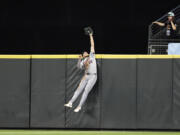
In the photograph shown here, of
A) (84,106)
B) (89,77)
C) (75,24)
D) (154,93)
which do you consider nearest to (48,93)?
(84,106)

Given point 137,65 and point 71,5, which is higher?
point 71,5

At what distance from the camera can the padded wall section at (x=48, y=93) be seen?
12.7m

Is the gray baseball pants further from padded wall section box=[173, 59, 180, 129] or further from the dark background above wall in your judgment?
the dark background above wall

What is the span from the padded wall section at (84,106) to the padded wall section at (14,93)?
1.13m

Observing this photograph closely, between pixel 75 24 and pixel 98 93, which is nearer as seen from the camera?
pixel 98 93

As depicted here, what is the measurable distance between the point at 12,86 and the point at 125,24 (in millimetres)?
8679

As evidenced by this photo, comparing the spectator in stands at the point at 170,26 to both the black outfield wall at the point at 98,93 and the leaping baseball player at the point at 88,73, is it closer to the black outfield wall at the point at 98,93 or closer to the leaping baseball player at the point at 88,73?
the black outfield wall at the point at 98,93

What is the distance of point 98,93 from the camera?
12.7 m

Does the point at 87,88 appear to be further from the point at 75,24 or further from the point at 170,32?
the point at 75,24

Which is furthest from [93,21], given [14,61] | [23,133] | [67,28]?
[23,133]

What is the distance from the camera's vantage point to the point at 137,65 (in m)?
12.6

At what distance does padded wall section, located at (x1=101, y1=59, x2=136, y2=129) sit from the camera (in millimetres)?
12578

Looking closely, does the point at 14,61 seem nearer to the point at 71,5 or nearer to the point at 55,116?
the point at 55,116

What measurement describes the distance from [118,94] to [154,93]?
96 centimetres
